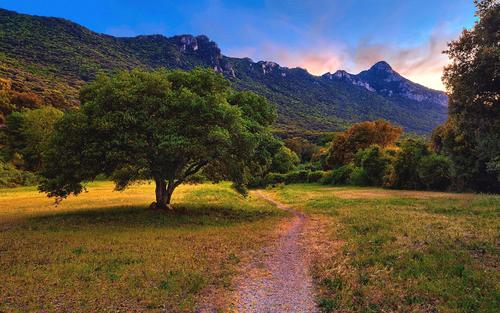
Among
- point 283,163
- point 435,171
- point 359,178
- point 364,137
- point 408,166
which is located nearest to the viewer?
point 435,171

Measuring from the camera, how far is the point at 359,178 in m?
75.5

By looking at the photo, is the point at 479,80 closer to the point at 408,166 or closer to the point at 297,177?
the point at 408,166

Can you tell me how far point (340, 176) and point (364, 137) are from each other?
16471 millimetres

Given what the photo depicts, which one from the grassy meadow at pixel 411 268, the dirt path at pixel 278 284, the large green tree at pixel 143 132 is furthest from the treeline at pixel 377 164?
the dirt path at pixel 278 284

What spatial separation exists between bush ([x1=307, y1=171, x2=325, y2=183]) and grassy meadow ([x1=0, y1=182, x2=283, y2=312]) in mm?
67033

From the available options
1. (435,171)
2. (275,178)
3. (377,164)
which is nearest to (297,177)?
(275,178)

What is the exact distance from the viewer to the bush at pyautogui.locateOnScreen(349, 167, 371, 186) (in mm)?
74625

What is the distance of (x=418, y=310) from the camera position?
932 centimetres

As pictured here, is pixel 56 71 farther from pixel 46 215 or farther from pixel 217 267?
pixel 217 267

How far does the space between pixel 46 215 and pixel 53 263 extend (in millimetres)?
18564

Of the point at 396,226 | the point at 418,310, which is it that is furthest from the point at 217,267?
the point at 396,226

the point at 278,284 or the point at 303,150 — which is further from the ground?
the point at 303,150

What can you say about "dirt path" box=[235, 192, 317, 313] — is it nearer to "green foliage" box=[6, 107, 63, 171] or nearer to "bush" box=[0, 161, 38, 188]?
"bush" box=[0, 161, 38, 188]

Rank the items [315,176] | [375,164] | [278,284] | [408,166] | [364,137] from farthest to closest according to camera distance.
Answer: [315,176]
[364,137]
[375,164]
[408,166]
[278,284]
